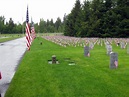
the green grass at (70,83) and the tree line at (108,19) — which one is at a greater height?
the tree line at (108,19)

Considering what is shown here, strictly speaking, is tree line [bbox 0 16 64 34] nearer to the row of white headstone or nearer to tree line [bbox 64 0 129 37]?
tree line [bbox 64 0 129 37]

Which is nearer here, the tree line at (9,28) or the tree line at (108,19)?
the tree line at (108,19)

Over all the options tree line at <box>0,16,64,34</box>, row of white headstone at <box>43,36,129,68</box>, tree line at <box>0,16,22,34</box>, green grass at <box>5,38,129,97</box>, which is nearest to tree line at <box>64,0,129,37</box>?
row of white headstone at <box>43,36,129,68</box>

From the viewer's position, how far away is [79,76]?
11.4 metres

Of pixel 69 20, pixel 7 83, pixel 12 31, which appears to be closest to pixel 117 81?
pixel 7 83

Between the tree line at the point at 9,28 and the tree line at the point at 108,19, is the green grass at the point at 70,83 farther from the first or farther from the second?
the tree line at the point at 9,28

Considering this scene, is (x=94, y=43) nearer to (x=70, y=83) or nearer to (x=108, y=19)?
(x=108, y=19)

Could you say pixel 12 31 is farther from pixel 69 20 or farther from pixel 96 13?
pixel 96 13

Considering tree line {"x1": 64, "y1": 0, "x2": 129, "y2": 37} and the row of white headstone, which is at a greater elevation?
tree line {"x1": 64, "y1": 0, "x2": 129, "y2": 37}

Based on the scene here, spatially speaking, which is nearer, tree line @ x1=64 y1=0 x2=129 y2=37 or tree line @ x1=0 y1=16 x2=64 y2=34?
tree line @ x1=64 y1=0 x2=129 y2=37

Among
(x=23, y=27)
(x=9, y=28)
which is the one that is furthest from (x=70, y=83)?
(x=9, y=28)

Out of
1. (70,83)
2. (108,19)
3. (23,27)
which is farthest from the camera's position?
(23,27)

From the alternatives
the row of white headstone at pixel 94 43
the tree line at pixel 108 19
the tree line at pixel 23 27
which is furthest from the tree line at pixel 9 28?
the row of white headstone at pixel 94 43

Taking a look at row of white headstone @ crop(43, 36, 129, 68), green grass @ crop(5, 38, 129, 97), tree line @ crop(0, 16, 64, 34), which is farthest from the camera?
tree line @ crop(0, 16, 64, 34)
